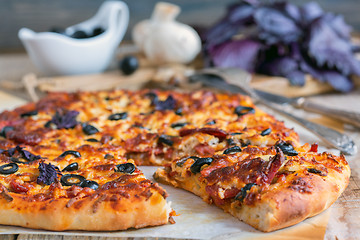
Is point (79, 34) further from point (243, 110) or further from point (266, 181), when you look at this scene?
point (266, 181)

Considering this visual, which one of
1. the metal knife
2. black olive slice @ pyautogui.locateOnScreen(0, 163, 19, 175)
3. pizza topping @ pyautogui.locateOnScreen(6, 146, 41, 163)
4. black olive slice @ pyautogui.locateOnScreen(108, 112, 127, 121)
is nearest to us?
black olive slice @ pyautogui.locateOnScreen(0, 163, 19, 175)

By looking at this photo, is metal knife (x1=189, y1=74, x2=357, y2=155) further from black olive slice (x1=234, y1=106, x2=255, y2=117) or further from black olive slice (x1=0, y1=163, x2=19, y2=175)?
black olive slice (x1=0, y1=163, x2=19, y2=175)

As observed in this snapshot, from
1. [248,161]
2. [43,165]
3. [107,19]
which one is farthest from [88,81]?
[248,161]

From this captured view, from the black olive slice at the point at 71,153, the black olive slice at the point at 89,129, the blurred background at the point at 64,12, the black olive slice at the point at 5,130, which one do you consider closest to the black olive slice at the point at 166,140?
the black olive slice at the point at 89,129

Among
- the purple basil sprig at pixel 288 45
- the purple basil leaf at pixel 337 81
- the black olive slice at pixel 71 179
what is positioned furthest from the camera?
the purple basil sprig at pixel 288 45

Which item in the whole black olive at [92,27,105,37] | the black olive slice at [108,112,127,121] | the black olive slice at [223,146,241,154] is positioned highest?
the black olive slice at [223,146,241,154]

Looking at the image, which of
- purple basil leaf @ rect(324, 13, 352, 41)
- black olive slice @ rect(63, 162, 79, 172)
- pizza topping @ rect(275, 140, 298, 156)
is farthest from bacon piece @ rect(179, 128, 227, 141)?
purple basil leaf @ rect(324, 13, 352, 41)

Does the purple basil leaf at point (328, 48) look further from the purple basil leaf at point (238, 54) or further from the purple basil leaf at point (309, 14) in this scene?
the purple basil leaf at point (238, 54)

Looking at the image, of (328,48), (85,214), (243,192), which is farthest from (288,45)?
(85,214)
